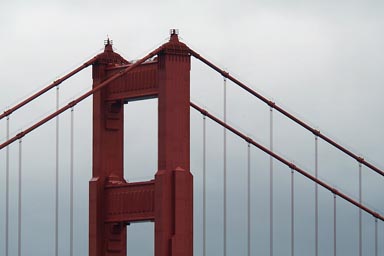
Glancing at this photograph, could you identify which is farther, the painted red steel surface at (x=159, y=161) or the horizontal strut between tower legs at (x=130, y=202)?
the horizontal strut between tower legs at (x=130, y=202)

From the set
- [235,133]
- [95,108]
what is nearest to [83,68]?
[95,108]

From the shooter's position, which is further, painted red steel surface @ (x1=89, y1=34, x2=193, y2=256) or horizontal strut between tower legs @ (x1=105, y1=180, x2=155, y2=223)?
horizontal strut between tower legs @ (x1=105, y1=180, x2=155, y2=223)

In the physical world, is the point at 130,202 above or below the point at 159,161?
below

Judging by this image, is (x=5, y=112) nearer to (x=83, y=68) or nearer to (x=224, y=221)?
(x=83, y=68)

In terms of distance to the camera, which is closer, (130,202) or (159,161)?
(159,161)

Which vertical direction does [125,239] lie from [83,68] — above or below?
below

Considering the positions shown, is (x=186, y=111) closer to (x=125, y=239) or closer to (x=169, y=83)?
(x=169, y=83)

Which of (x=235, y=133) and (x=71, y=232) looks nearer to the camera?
(x=71, y=232)

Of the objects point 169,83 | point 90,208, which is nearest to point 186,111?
point 169,83
